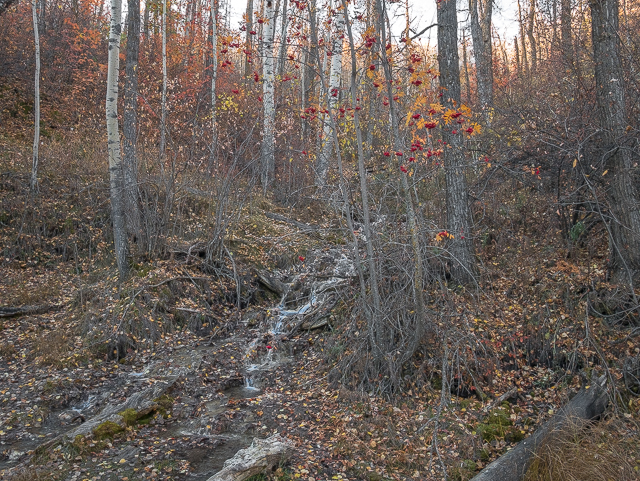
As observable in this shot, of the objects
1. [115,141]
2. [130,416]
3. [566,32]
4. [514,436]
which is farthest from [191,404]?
[566,32]

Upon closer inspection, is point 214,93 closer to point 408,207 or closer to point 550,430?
point 408,207

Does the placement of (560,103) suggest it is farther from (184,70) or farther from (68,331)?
(184,70)

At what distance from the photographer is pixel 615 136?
5.65 meters

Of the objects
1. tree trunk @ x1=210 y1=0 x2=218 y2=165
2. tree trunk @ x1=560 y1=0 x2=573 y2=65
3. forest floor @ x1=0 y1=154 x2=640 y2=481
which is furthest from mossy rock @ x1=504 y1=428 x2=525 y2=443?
tree trunk @ x1=210 y1=0 x2=218 y2=165

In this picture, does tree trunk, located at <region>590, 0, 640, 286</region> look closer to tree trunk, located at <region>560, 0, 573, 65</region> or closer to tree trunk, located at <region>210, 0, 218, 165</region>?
tree trunk, located at <region>560, 0, 573, 65</region>

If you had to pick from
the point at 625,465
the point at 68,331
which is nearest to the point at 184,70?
the point at 68,331

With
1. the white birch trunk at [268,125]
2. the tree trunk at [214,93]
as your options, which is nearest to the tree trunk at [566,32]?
the tree trunk at [214,93]

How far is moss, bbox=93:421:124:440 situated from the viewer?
479cm

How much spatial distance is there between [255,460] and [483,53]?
38.9 ft

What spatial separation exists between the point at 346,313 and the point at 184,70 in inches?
473

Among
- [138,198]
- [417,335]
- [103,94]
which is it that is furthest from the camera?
[103,94]

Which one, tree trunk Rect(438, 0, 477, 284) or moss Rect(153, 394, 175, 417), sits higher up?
tree trunk Rect(438, 0, 477, 284)

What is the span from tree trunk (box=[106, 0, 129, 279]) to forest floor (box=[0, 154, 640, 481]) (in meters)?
0.50

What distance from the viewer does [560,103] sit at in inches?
295
